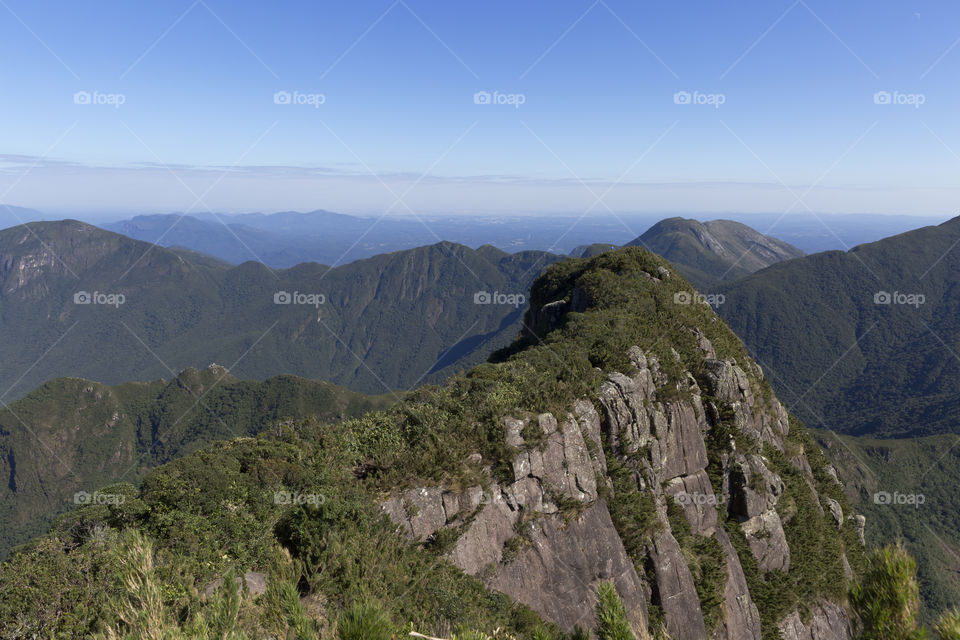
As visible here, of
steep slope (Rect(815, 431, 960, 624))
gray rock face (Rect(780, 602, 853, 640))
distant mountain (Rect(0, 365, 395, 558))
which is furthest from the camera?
distant mountain (Rect(0, 365, 395, 558))

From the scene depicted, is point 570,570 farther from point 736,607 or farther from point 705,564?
point 736,607

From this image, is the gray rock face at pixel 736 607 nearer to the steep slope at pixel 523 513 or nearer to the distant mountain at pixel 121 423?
the steep slope at pixel 523 513

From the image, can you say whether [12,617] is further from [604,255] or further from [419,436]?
[604,255]

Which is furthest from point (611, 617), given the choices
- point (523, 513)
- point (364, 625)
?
point (523, 513)

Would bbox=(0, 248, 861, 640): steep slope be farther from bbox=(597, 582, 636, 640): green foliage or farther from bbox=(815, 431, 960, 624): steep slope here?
bbox=(815, 431, 960, 624): steep slope

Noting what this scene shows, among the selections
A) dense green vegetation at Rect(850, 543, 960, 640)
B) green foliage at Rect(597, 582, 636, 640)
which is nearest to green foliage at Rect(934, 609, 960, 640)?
dense green vegetation at Rect(850, 543, 960, 640)

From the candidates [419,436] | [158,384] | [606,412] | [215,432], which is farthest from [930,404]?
[158,384]

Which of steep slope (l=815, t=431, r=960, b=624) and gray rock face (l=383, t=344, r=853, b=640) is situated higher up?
gray rock face (l=383, t=344, r=853, b=640)

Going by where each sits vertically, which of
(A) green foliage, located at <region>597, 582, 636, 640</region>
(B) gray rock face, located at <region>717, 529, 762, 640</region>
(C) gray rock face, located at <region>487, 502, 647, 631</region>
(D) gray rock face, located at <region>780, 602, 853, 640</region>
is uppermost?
(A) green foliage, located at <region>597, 582, 636, 640</region>
